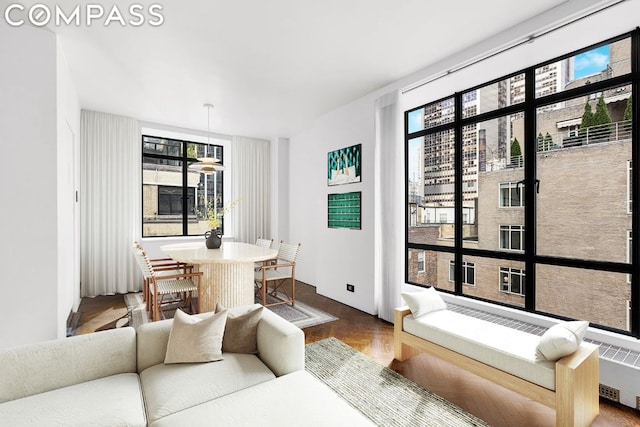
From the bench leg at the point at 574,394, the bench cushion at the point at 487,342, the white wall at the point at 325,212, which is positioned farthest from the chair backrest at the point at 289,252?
the bench leg at the point at 574,394

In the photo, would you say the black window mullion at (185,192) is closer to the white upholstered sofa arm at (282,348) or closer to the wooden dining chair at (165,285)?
the wooden dining chair at (165,285)

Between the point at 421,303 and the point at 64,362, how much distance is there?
96.1 inches

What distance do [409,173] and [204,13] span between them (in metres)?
2.82

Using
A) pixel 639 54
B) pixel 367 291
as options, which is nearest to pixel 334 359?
pixel 367 291

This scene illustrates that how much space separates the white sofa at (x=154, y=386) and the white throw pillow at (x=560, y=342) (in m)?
1.22

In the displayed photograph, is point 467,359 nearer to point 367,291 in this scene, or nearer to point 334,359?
point 334,359

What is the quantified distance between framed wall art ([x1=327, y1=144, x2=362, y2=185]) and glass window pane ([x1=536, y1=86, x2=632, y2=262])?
6.86ft

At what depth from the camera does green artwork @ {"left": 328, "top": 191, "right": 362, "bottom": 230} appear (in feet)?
14.2

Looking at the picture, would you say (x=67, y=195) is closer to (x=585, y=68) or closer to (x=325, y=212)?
(x=325, y=212)

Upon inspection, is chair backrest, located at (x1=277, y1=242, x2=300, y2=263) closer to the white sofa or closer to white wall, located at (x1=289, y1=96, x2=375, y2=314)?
white wall, located at (x1=289, y1=96, x2=375, y2=314)

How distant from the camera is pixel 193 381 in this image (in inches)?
65.4

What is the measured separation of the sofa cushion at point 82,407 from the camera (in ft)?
4.38

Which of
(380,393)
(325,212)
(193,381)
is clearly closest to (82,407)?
(193,381)

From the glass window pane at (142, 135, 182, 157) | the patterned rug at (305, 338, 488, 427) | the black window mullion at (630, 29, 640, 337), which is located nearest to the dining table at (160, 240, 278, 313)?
the patterned rug at (305, 338, 488, 427)
